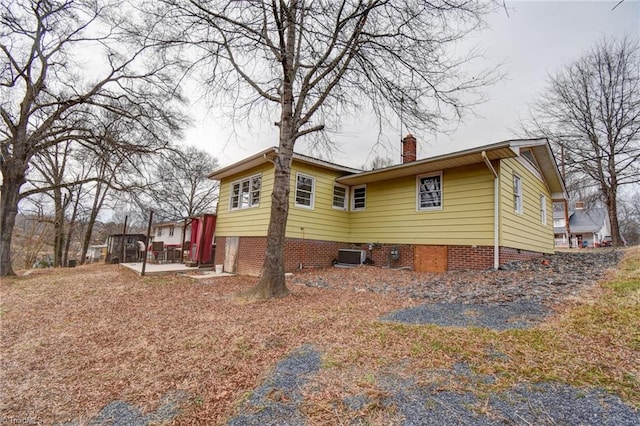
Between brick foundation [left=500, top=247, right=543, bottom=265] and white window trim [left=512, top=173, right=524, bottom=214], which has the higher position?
white window trim [left=512, top=173, right=524, bottom=214]

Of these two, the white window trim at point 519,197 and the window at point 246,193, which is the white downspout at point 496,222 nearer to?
the white window trim at point 519,197

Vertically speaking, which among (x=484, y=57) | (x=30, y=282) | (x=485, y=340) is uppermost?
(x=484, y=57)

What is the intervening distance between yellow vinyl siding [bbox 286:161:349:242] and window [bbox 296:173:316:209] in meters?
0.13

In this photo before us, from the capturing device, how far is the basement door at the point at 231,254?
1113 cm

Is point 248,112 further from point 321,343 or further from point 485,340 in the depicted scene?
point 485,340

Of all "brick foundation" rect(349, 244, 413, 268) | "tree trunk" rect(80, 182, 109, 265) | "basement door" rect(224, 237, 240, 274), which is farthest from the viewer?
"tree trunk" rect(80, 182, 109, 265)

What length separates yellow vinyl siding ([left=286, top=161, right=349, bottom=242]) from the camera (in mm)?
9984

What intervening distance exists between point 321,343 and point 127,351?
87.9 inches

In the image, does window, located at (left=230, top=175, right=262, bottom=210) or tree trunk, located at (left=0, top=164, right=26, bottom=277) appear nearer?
tree trunk, located at (left=0, top=164, right=26, bottom=277)

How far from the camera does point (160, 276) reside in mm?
10047

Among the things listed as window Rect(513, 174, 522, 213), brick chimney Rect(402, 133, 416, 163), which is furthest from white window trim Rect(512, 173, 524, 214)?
brick chimney Rect(402, 133, 416, 163)

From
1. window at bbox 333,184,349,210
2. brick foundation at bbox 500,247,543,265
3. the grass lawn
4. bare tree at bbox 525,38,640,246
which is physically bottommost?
the grass lawn

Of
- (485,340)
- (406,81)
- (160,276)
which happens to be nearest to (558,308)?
(485,340)

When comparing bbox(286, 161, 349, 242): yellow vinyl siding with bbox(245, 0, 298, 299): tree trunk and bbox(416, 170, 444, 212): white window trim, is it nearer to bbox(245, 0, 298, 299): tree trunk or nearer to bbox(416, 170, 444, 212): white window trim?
bbox(416, 170, 444, 212): white window trim
